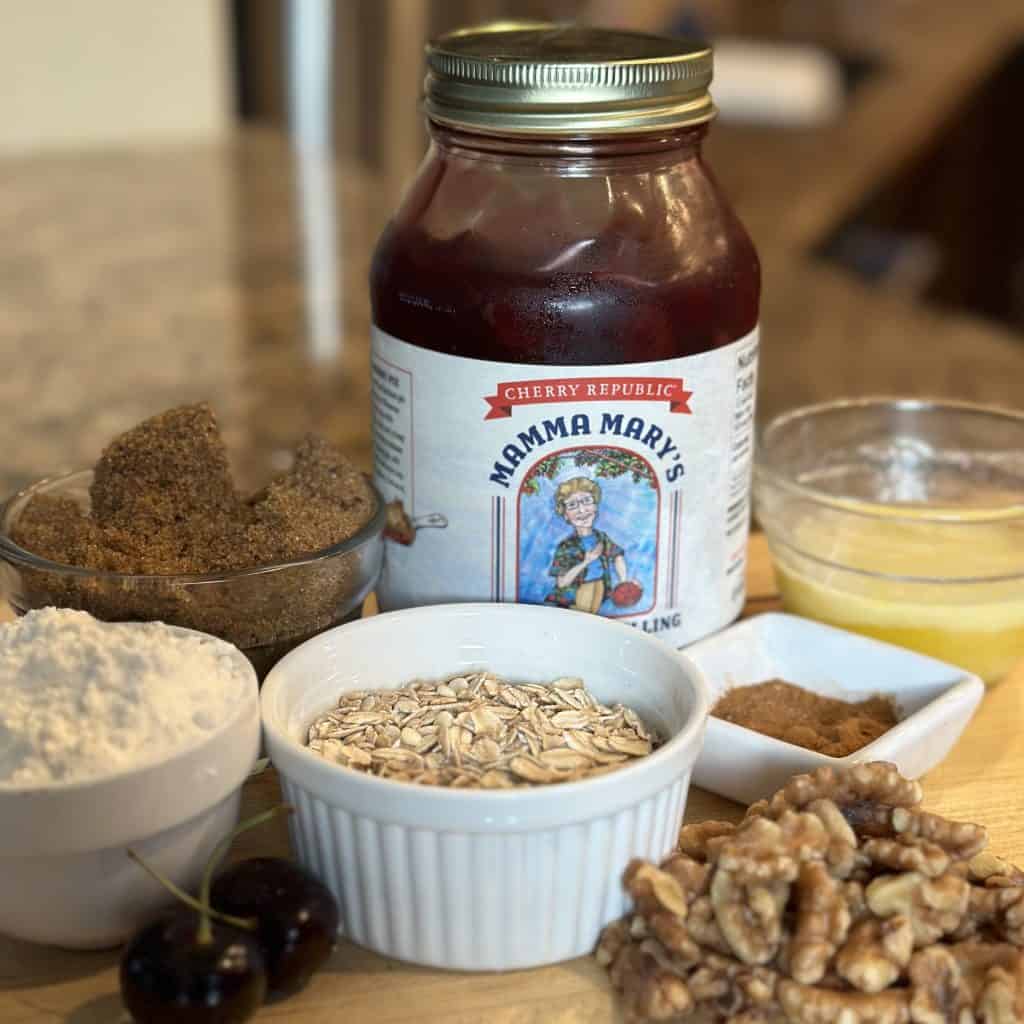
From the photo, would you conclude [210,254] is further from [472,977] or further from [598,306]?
[472,977]

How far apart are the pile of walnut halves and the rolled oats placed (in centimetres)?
7

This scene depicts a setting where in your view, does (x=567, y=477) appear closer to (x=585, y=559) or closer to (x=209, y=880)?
(x=585, y=559)

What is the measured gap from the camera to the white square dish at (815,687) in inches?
32.2

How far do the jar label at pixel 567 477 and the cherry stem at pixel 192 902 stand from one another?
285 millimetres

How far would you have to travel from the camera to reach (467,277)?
821 mm

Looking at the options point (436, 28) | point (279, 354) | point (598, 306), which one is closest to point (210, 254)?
point (279, 354)

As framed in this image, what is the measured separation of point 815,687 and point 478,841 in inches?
13.6

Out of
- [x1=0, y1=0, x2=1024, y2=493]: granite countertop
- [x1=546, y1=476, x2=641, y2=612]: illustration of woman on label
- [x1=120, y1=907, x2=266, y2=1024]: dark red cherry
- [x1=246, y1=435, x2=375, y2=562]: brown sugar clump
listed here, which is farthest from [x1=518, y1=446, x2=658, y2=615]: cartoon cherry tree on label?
[x1=0, y1=0, x2=1024, y2=493]: granite countertop

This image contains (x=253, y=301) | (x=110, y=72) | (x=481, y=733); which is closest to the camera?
(x=481, y=733)

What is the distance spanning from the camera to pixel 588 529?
34.1 inches

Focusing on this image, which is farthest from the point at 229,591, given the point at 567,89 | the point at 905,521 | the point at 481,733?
the point at 905,521

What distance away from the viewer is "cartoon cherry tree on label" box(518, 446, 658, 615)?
2.78 ft

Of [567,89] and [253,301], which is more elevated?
[567,89]

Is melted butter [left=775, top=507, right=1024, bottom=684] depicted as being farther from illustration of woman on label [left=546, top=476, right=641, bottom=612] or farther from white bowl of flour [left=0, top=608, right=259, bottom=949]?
white bowl of flour [left=0, top=608, right=259, bottom=949]
